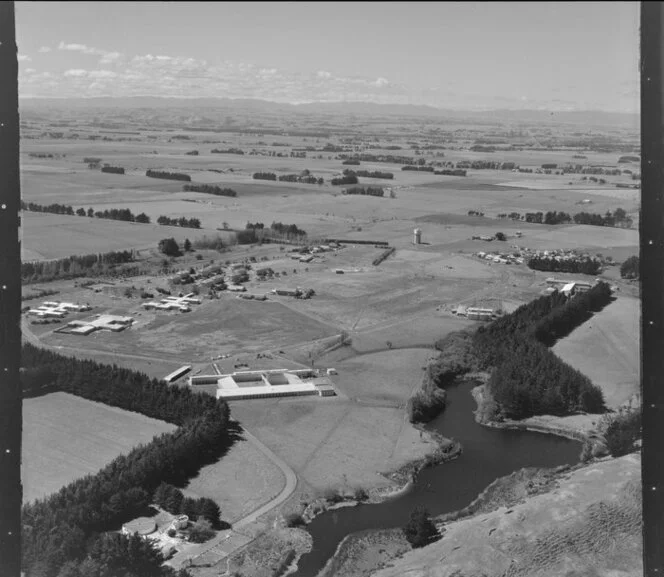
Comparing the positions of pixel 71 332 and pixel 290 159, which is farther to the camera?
pixel 290 159

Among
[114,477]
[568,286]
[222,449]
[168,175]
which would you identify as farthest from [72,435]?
[168,175]

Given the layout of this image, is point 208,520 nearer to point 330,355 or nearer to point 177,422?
point 177,422

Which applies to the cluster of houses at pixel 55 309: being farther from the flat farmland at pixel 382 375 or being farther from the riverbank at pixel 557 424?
the riverbank at pixel 557 424

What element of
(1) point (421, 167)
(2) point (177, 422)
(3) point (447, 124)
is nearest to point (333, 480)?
(2) point (177, 422)

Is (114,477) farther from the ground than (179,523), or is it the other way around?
(114,477)

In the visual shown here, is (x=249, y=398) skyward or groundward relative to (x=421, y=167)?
groundward

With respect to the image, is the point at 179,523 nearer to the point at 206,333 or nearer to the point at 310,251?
the point at 206,333

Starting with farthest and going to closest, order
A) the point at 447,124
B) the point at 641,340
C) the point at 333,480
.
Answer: the point at 447,124 → the point at 333,480 → the point at 641,340
